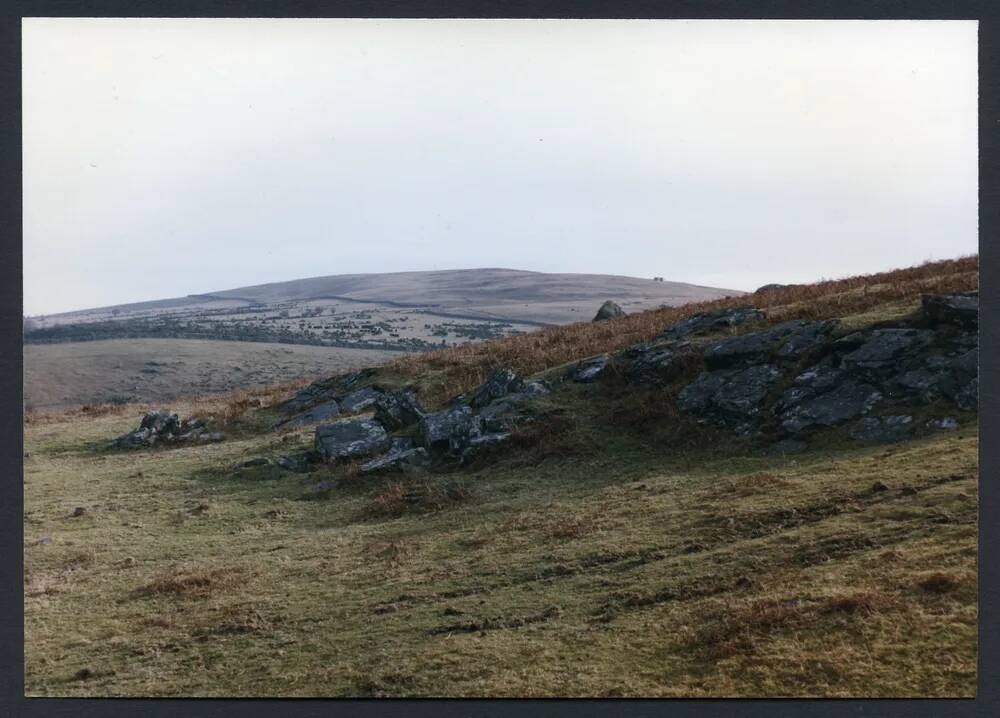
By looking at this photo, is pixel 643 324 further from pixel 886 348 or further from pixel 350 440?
pixel 350 440

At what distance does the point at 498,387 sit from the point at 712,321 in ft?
25.0

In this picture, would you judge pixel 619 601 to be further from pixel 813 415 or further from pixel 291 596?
pixel 813 415

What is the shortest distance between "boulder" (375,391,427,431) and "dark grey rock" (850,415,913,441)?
40.5 feet

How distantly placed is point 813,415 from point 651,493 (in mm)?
4659

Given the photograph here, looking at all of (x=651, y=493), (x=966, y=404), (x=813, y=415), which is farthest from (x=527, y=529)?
(x=966, y=404)

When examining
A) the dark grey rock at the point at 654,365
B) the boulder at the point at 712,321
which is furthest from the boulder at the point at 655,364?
the boulder at the point at 712,321

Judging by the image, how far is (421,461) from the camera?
20.2 metres

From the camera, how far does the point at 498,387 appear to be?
2258cm

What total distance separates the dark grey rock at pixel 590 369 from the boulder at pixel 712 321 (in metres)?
2.75

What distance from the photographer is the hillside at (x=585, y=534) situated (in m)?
9.96

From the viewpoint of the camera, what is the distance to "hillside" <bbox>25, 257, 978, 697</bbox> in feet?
32.7

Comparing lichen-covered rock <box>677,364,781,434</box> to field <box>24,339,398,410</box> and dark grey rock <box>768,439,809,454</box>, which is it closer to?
dark grey rock <box>768,439,809,454</box>

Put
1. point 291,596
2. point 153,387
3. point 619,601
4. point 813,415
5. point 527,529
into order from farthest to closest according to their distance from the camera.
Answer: point 153,387 < point 813,415 < point 527,529 < point 291,596 < point 619,601

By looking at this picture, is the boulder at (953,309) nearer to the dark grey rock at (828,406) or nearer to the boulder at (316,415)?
the dark grey rock at (828,406)
